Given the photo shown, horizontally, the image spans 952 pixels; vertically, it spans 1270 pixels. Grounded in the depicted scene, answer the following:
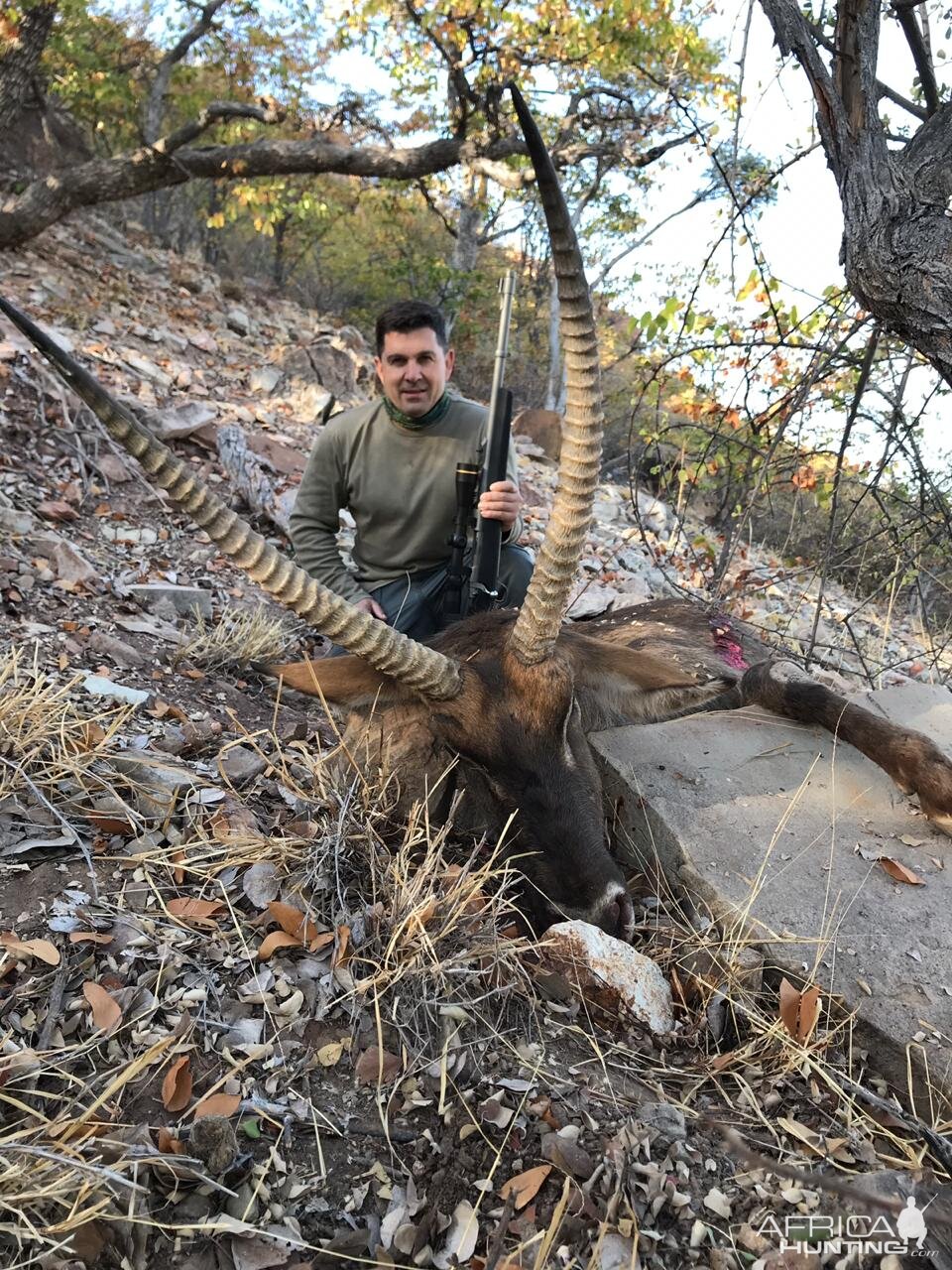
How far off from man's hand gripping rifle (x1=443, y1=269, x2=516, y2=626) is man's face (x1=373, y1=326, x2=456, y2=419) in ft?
1.98

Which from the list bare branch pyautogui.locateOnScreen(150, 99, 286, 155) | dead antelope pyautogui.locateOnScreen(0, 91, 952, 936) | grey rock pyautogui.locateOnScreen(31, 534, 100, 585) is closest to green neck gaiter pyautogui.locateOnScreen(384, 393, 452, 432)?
dead antelope pyautogui.locateOnScreen(0, 91, 952, 936)

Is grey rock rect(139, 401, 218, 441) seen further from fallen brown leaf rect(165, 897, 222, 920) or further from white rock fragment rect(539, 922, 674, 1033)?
white rock fragment rect(539, 922, 674, 1033)

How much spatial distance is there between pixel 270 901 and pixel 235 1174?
1.02 metres

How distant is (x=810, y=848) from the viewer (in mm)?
3773

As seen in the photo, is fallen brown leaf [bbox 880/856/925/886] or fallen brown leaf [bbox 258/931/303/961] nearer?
fallen brown leaf [bbox 258/931/303/961]

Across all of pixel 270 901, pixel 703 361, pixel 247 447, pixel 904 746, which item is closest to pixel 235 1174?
pixel 270 901

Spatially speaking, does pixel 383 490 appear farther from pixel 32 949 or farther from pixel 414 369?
pixel 32 949

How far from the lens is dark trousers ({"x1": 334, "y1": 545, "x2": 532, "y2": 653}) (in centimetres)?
584

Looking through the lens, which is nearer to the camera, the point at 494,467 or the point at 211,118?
the point at 494,467

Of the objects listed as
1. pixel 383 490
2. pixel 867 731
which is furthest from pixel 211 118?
pixel 867 731

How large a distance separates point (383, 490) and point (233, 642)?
4.96ft

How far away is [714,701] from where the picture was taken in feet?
16.6

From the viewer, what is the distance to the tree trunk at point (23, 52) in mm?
12227

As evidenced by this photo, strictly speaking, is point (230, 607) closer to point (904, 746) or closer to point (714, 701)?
point (714, 701)
